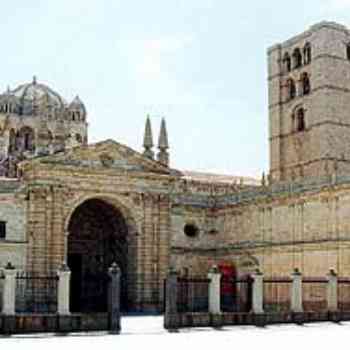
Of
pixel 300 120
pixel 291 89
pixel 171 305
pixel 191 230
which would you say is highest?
pixel 291 89

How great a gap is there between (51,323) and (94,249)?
20.9m

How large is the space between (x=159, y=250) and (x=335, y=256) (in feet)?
35.4

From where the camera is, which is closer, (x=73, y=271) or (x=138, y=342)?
(x=138, y=342)

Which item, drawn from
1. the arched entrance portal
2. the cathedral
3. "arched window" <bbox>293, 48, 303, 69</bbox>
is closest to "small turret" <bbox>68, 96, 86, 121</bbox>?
the cathedral

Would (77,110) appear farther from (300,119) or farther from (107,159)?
(107,159)

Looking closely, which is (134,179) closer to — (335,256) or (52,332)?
(335,256)

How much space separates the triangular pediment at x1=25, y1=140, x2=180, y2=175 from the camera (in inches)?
1706

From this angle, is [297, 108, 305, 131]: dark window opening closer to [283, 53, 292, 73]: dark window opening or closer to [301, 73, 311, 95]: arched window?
[301, 73, 311, 95]: arched window

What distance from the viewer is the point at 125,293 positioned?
46.0 m

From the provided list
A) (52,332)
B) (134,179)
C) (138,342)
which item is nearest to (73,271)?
(134,179)

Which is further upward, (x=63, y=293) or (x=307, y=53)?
(x=307, y=53)

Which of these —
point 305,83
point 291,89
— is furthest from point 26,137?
point 305,83

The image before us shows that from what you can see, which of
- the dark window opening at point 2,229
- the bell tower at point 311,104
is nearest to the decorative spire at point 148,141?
the dark window opening at point 2,229

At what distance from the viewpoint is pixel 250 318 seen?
3191 cm
